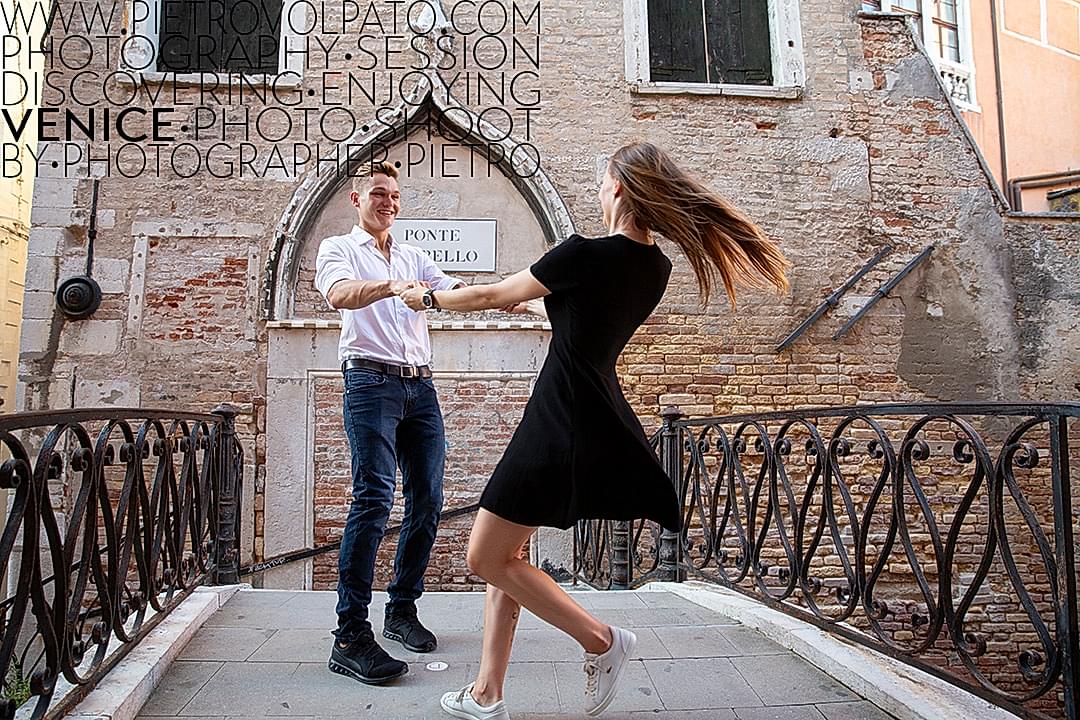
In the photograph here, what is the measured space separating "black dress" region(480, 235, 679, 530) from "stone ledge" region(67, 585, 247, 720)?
1110 mm

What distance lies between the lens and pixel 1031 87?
37.4ft

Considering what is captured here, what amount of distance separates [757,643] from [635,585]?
1994mm

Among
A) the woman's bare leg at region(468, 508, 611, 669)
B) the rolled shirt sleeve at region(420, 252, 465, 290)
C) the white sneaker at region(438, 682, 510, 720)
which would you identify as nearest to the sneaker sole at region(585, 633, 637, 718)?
the woman's bare leg at region(468, 508, 611, 669)

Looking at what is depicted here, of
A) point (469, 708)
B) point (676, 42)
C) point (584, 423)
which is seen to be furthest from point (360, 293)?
point (676, 42)

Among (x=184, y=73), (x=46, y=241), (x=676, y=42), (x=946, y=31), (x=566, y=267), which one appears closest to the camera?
(x=566, y=267)

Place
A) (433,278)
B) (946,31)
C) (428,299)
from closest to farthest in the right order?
1. (428,299)
2. (433,278)
3. (946,31)

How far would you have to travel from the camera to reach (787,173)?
688 centimetres

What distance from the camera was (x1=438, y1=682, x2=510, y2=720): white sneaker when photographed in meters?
2.12

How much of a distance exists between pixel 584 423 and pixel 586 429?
2 centimetres

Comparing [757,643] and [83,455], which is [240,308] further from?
[757,643]

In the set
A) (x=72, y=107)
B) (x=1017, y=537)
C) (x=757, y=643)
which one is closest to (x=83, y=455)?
(x=757, y=643)

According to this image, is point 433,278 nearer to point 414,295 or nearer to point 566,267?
point 414,295

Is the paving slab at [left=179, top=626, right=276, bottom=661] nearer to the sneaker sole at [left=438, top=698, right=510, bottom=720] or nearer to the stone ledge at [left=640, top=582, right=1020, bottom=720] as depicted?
the sneaker sole at [left=438, top=698, right=510, bottom=720]

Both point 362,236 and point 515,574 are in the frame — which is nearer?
point 515,574
